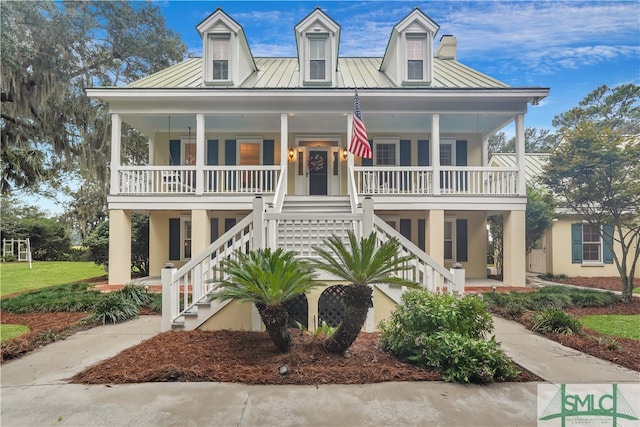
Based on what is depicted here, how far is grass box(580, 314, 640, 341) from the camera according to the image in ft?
20.1

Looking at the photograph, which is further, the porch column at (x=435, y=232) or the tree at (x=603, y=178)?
the porch column at (x=435, y=232)

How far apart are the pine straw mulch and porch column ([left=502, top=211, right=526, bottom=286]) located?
7226 mm

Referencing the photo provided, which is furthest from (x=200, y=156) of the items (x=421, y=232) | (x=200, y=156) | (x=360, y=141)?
(x=421, y=232)

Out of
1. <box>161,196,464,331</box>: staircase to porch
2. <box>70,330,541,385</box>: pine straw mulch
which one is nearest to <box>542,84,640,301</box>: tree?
<box>161,196,464,331</box>: staircase to porch

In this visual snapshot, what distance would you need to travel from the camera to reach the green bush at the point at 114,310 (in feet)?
21.8

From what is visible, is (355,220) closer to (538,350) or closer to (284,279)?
(284,279)

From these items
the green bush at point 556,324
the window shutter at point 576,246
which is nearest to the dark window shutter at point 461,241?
the window shutter at point 576,246

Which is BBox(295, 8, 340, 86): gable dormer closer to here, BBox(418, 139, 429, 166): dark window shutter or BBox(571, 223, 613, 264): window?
BBox(418, 139, 429, 166): dark window shutter

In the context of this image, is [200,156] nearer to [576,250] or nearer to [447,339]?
[447,339]

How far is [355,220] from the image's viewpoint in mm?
6141

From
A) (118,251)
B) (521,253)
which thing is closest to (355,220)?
(521,253)

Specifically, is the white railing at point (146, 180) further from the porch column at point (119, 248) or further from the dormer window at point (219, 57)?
the dormer window at point (219, 57)

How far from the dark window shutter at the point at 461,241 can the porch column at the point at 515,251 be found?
168 cm

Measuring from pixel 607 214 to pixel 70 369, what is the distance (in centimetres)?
1313
